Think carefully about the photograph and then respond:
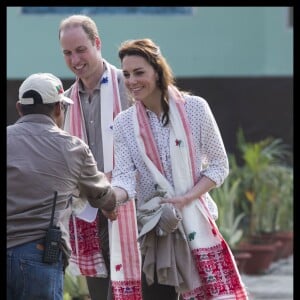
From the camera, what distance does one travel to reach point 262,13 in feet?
50.0

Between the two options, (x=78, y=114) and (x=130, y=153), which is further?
(x=78, y=114)

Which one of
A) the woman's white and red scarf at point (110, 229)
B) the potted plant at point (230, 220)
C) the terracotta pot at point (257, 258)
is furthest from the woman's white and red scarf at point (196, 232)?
the terracotta pot at point (257, 258)

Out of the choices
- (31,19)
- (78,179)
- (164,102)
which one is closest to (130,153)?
(164,102)

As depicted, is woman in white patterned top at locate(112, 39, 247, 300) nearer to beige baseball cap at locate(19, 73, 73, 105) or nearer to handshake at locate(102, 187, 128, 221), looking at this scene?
handshake at locate(102, 187, 128, 221)

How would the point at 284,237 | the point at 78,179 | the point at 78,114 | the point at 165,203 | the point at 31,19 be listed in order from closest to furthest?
1. the point at 78,179
2. the point at 165,203
3. the point at 78,114
4. the point at 284,237
5. the point at 31,19

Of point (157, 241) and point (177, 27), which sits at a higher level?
point (177, 27)

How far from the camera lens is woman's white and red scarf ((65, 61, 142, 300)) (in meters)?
6.13

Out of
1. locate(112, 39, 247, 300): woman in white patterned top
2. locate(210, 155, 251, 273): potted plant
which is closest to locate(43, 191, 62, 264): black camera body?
locate(112, 39, 247, 300): woman in white patterned top

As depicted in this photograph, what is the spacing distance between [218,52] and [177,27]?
2.21 feet

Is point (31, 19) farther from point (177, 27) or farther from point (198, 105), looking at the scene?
point (198, 105)

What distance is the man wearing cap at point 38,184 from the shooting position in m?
4.97

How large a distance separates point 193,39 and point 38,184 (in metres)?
10.4

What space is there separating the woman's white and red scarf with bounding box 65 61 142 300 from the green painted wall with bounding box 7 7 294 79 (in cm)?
840

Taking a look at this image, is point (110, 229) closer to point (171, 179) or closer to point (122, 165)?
point (122, 165)
